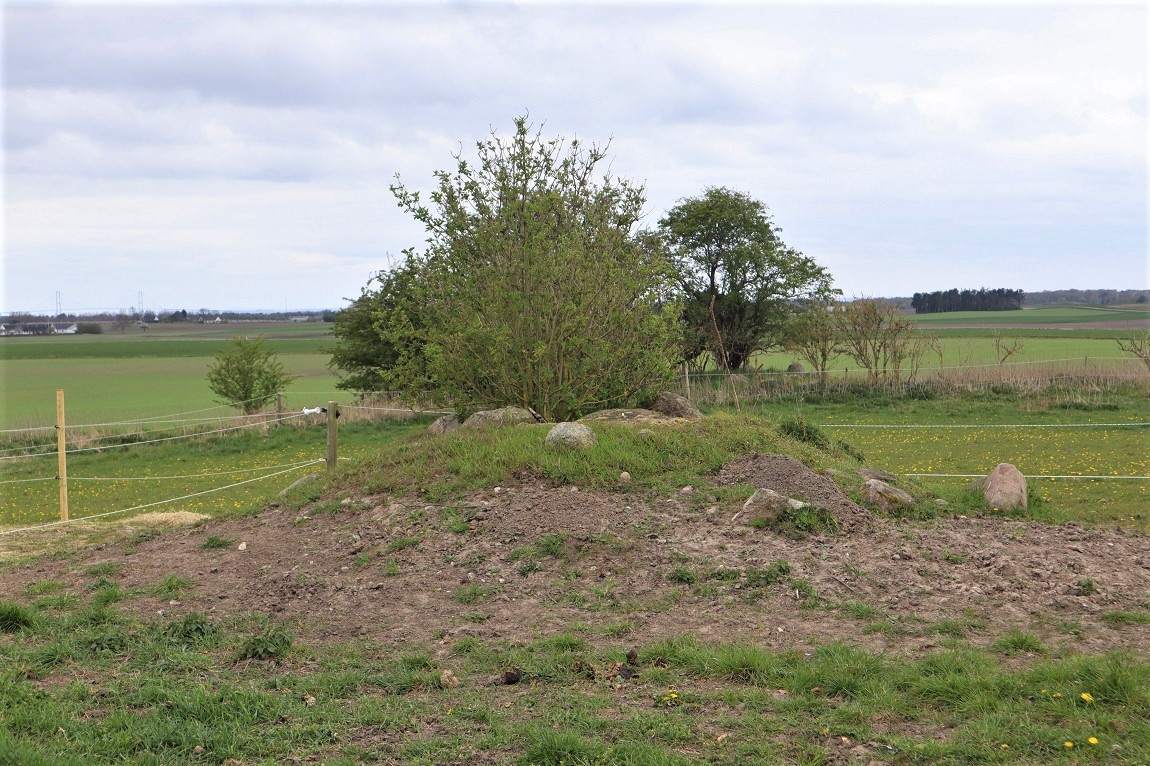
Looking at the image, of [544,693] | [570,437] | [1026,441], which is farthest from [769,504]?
[1026,441]

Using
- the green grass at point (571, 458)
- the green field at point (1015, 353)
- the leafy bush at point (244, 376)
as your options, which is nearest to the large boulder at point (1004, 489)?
the green grass at point (571, 458)

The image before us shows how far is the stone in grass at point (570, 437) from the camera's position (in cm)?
916

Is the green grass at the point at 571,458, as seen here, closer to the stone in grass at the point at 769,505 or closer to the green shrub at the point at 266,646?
the stone in grass at the point at 769,505

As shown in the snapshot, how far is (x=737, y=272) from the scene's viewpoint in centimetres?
3584

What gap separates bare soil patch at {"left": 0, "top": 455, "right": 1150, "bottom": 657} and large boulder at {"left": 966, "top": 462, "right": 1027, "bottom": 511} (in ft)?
2.52

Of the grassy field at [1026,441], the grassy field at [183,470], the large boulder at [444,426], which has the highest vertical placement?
the large boulder at [444,426]

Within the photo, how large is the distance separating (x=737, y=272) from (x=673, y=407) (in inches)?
990

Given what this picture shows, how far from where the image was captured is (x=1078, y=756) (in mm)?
3959

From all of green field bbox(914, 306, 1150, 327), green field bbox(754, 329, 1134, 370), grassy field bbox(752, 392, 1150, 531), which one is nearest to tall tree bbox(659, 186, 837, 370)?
green field bbox(754, 329, 1134, 370)

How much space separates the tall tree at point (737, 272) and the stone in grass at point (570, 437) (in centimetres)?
2534

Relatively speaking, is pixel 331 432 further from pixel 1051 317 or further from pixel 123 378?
pixel 1051 317

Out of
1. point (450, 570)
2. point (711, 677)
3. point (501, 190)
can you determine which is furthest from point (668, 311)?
point (711, 677)

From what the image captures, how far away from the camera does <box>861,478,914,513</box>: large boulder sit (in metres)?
8.21

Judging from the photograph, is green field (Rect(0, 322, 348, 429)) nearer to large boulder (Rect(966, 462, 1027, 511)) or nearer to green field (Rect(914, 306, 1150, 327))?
large boulder (Rect(966, 462, 1027, 511))
